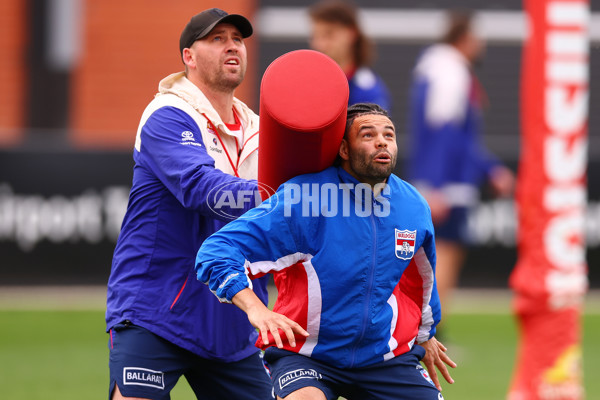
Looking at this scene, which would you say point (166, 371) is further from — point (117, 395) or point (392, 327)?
point (392, 327)

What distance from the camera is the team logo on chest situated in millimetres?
3871

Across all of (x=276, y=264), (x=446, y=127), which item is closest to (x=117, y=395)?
Result: (x=276, y=264)

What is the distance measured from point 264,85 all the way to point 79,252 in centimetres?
829

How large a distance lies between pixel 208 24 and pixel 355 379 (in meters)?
1.54

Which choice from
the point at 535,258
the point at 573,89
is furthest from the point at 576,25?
the point at 535,258

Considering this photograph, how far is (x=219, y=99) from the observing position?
4.25 m

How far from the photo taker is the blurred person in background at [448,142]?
27.6 feet

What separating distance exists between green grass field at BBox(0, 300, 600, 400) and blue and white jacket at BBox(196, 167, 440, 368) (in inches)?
133

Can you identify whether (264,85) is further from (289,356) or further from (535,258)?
(535,258)

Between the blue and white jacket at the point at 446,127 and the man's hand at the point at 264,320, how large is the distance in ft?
16.8

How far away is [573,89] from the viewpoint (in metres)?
4.89

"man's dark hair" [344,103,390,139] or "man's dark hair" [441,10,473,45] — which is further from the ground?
"man's dark hair" [441,10,473,45]

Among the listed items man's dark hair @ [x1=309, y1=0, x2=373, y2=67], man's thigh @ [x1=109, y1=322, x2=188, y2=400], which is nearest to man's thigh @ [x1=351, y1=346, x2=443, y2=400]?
man's thigh @ [x1=109, y1=322, x2=188, y2=400]

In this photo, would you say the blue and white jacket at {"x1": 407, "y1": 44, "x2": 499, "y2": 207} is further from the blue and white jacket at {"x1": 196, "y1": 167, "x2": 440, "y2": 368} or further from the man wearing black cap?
the blue and white jacket at {"x1": 196, "y1": 167, "x2": 440, "y2": 368}
